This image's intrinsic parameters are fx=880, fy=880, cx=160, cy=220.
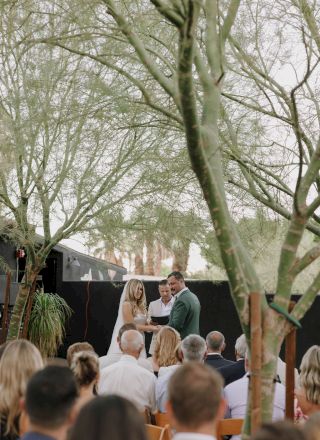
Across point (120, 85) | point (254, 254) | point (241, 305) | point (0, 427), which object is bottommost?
point (0, 427)

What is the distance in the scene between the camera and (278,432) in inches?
113

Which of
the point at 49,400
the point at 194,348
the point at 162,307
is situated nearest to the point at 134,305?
the point at 162,307

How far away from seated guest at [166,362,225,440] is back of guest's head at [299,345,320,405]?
251cm

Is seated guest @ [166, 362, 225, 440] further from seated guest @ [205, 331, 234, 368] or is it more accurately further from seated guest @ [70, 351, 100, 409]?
seated guest @ [205, 331, 234, 368]

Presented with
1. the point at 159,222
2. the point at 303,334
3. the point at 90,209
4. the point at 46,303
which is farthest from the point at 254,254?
the point at 46,303

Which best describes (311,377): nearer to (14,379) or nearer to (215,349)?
(14,379)

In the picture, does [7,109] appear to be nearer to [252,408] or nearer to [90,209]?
[90,209]

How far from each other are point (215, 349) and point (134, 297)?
2626 millimetres

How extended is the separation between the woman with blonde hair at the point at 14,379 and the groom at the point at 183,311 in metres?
5.70

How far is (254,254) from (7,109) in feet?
12.8

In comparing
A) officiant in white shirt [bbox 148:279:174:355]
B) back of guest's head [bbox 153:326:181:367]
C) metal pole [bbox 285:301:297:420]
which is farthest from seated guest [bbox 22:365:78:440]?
officiant in white shirt [bbox 148:279:174:355]

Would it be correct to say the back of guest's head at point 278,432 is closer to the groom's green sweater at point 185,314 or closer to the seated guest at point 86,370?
the seated guest at point 86,370

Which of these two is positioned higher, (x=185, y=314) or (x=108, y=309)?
(x=108, y=309)

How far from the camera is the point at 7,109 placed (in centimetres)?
1205
